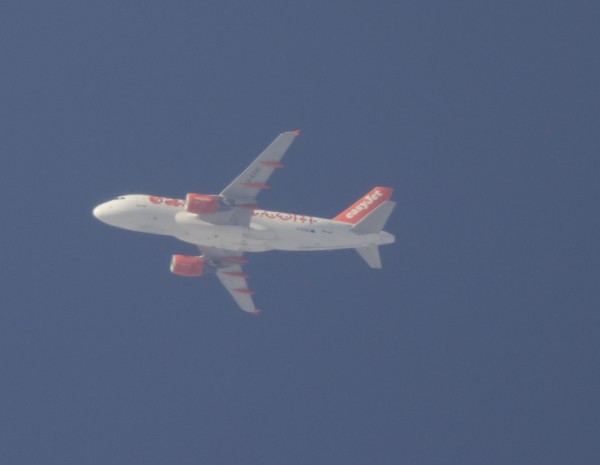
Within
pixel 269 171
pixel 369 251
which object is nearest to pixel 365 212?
pixel 369 251

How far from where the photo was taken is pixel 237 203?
326 ft

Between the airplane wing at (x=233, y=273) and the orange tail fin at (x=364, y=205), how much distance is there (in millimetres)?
10130

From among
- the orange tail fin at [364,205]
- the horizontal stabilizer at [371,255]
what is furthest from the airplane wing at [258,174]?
the horizontal stabilizer at [371,255]

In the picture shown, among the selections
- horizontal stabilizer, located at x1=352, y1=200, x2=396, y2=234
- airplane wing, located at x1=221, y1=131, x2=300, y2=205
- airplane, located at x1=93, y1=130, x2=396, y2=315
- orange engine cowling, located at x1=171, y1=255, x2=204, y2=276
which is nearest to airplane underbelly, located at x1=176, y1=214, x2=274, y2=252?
airplane, located at x1=93, y1=130, x2=396, y2=315

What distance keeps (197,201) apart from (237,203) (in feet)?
10.3

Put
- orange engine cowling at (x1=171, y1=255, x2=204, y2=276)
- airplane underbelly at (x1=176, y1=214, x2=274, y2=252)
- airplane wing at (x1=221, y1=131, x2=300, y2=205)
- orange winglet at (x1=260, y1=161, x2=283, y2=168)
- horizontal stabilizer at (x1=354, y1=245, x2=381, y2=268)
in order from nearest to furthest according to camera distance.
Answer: airplane wing at (x1=221, y1=131, x2=300, y2=205), orange winglet at (x1=260, y1=161, x2=283, y2=168), airplane underbelly at (x1=176, y1=214, x2=274, y2=252), horizontal stabilizer at (x1=354, y1=245, x2=381, y2=268), orange engine cowling at (x1=171, y1=255, x2=204, y2=276)

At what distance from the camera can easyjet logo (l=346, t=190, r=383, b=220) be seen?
103 meters

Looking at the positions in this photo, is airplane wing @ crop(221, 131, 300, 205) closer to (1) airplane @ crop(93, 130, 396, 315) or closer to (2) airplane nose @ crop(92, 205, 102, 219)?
(1) airplane @ crop(93, 130, 396, 315)

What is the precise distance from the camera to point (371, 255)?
102188 mm

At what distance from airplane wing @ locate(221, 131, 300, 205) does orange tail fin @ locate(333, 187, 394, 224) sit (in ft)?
24.9

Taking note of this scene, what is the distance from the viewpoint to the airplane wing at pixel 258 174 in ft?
314

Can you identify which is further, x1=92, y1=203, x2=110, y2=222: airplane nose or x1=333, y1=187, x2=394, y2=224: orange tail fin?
x1=333, y1=187, x2=394, y2=224: orange tail fin

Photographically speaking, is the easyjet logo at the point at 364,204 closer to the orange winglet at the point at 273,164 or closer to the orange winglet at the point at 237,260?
the orange winglet at the point at 273,164

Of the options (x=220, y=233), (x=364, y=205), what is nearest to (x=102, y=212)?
(x=220, y=233)
